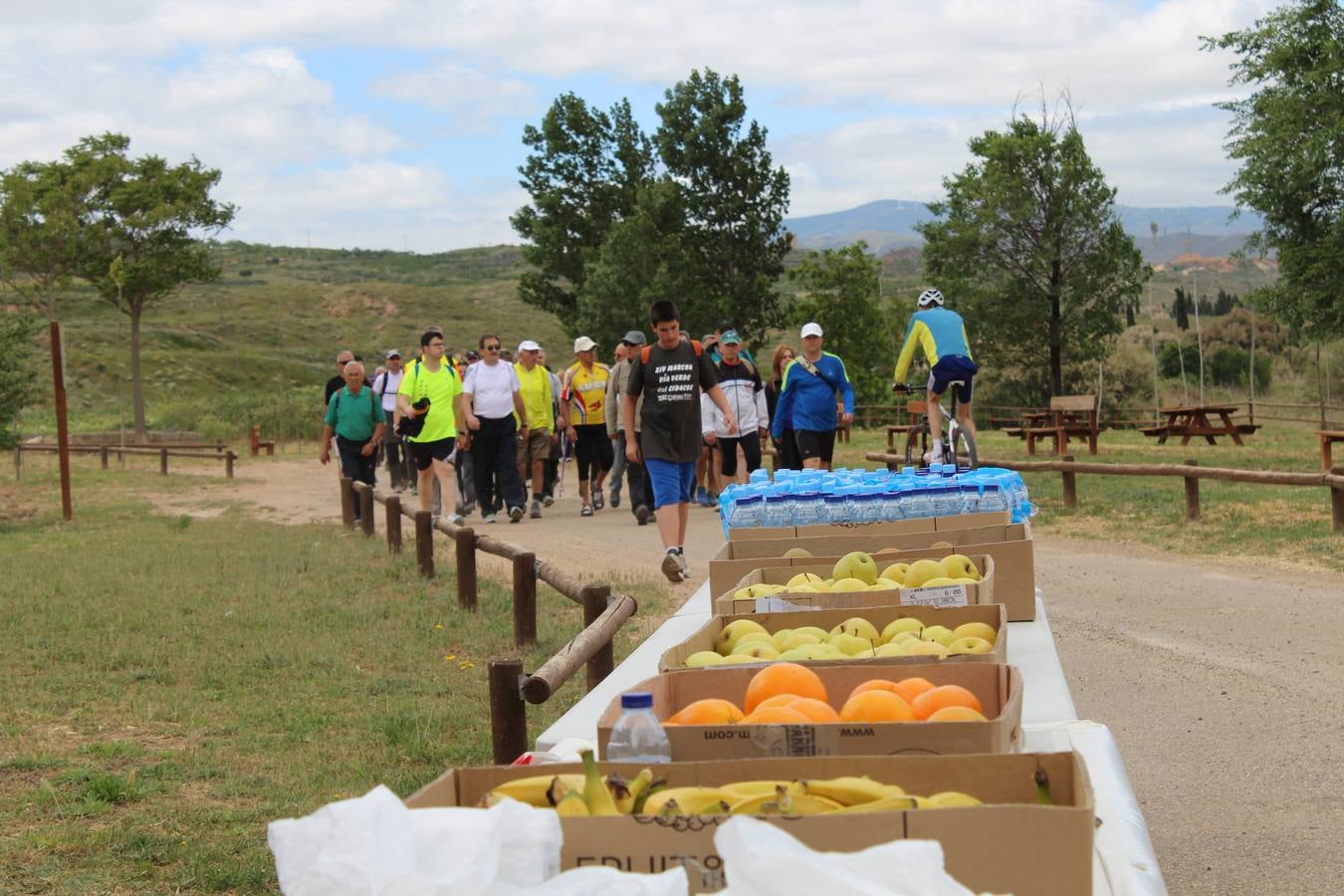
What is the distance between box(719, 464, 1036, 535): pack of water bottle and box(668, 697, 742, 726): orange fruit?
3.26 metres

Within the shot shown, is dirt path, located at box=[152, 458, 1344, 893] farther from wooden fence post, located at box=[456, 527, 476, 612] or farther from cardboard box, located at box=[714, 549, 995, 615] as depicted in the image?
wooden fence post, located at box=[456, 527, 476, 612]

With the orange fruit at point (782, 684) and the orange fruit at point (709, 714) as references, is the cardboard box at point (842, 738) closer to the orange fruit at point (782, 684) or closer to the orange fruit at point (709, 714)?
the orange fruit at point (709, 714)

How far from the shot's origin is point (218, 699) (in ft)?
26.4

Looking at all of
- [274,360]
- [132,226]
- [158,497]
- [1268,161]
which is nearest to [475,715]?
[158,497]

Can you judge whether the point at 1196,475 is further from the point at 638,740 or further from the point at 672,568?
the point at 638,740

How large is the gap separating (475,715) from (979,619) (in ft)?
12.1

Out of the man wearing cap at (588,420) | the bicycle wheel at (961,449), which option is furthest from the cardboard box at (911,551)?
the man wearing cap at (588,420)

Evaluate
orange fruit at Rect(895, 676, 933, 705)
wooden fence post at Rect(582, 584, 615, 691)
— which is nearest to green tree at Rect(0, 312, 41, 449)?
wooden fence post at Rect(582, 584, 615, 691)

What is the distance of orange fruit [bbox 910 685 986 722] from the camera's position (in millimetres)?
3045

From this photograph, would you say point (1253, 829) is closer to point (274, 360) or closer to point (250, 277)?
point (274, 360)

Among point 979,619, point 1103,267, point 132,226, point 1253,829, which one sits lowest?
point 1253,829

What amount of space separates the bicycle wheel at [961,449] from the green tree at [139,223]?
126 ft

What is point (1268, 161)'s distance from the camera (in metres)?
26.8

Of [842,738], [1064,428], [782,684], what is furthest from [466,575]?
[1064,428]
